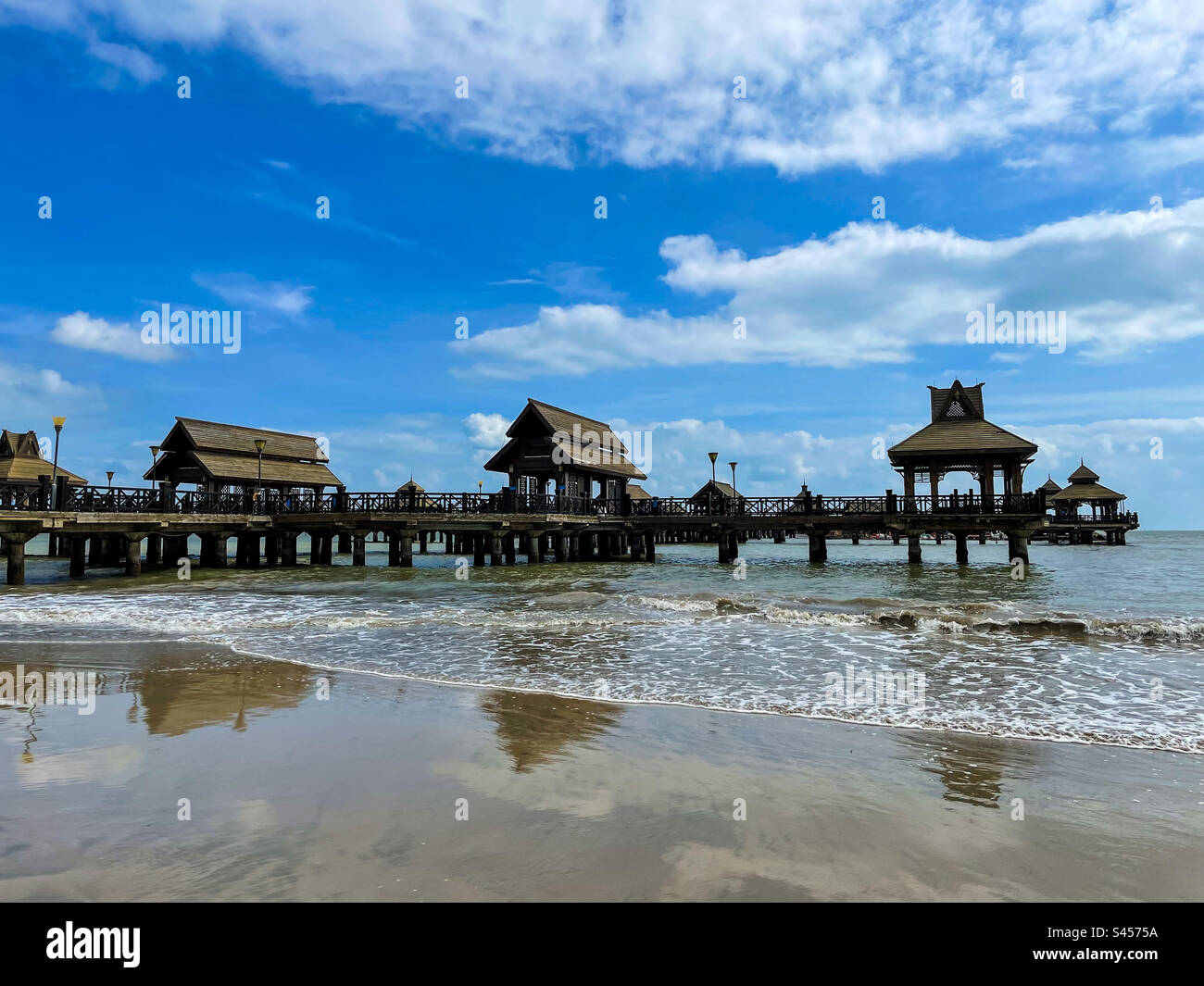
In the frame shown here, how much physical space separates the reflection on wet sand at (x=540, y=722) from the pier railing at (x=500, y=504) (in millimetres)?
24682

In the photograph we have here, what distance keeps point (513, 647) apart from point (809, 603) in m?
10.2

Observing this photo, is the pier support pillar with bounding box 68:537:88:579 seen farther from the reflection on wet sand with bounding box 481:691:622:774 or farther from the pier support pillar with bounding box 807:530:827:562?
the pier support pillar with bounding box 807:530:827:562

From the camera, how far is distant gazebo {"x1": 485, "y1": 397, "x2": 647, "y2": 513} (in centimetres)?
3709

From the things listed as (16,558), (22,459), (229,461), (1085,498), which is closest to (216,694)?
(16,558)

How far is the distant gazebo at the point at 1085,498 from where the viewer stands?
6719 cm

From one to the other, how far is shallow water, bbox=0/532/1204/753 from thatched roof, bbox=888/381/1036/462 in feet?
26.5

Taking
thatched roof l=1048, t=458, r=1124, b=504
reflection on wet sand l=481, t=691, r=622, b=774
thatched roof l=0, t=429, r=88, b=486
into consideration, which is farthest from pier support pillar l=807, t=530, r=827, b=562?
thatched roof l=0, t=429, r=88, b=486

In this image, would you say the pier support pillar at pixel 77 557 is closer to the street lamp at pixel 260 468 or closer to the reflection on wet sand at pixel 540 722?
the street lamp at pixel 260 468

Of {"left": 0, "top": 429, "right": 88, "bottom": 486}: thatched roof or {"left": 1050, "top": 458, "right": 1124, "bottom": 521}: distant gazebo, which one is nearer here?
{"left": 0, "top": 429, "right": 88, "bottom": 486}: thatched roof

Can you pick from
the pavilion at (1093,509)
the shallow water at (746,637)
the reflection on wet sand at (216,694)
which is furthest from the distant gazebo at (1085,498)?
the reflection on wet sand at (216,694)

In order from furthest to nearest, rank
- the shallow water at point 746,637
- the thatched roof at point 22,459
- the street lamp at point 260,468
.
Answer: the thatched roof at point 22,459 < the street lamp at point 260,468 < the shallow water at point 746,637

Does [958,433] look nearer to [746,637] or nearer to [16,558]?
[746,637]

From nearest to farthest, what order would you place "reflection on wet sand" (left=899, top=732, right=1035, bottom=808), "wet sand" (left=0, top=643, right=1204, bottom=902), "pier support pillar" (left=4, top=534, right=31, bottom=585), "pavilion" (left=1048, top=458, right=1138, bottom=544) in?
"wet sand" (left=0, top=643, right=1204, bottom=902)
"reflection on wet sand" (left=899, top=732, right=1035, bottom=808)
"pier support pillar" (left=4, top=534, right=31, bottom=585)
"pavilion" (left=1048, top=458, right=1138, bottom=544)

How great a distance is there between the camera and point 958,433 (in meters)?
35.4
